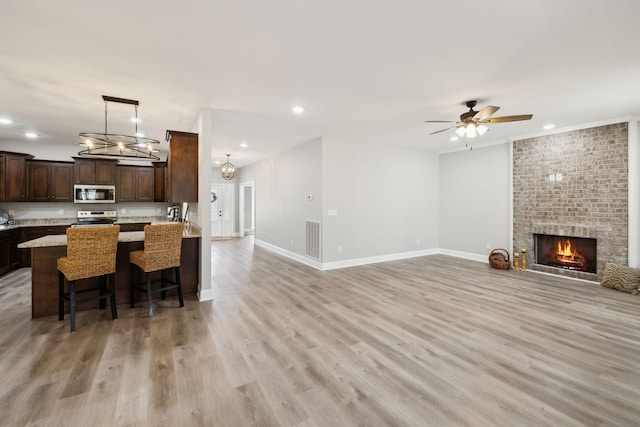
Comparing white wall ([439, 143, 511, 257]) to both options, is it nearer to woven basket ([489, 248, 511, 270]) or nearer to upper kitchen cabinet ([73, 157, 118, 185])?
woven basket ([489, 248, 511, 270])

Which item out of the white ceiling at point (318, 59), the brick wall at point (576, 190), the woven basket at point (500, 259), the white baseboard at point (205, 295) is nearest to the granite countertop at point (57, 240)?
the white baseboard at point (205, 295)

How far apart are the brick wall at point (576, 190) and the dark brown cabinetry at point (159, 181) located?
8.16 m

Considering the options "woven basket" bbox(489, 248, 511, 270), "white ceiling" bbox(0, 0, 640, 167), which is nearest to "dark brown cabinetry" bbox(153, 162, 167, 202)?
"white ceiling" bbox(0, 0, 640, 167)

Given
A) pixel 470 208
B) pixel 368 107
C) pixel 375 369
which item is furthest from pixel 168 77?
pixel 470 208

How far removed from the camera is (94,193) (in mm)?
6562

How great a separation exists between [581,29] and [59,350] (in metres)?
5.27

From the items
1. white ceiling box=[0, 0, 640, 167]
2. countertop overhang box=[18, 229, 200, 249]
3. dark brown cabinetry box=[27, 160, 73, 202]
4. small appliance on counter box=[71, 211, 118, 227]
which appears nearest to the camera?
white ceiling box=[0, 0, 640, 167]

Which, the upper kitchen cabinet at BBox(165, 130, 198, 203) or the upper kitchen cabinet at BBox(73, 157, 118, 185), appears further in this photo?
the upper kitchen cabinet at BBox(73, 157, 118, 185)

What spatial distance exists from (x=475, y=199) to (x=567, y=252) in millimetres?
2002

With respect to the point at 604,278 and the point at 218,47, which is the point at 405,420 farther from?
the point at 604,278

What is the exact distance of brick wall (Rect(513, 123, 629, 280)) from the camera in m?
4.74

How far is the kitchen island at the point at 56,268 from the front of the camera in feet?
11.0

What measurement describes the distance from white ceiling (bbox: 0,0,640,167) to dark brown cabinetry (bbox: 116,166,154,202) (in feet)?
Result: 7.39

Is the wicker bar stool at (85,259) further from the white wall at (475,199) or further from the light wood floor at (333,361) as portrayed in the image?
the white wall at (475,199)
